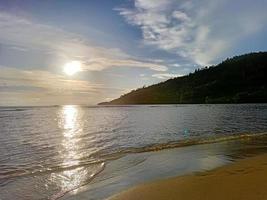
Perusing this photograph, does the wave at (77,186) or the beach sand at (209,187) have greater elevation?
the beach sand at (209,187)

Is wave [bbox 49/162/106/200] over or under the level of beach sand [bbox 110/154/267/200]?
under

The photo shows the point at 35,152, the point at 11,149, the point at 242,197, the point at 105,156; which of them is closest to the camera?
the point at 242,197

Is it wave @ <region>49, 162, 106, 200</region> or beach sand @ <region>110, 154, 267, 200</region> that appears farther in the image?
wave @ <region>49, 162, 106, 200</region>

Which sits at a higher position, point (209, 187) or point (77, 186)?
point (209, 187)

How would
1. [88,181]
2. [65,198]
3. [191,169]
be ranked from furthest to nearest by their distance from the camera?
[191,169] → [88,181] → [65,198]

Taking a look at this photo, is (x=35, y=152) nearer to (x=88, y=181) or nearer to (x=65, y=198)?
(x=88, y=181)

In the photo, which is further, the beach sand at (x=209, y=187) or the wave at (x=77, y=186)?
the wave at (x=77, y=186)

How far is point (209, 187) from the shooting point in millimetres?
10719

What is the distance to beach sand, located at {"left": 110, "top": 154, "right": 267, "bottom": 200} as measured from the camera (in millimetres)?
9720

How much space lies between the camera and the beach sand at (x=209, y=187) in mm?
9720

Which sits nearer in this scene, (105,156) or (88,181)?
(88,181)

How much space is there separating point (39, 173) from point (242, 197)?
933cm

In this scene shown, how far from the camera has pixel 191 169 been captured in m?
14.9

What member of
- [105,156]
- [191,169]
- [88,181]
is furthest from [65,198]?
[105,156]
